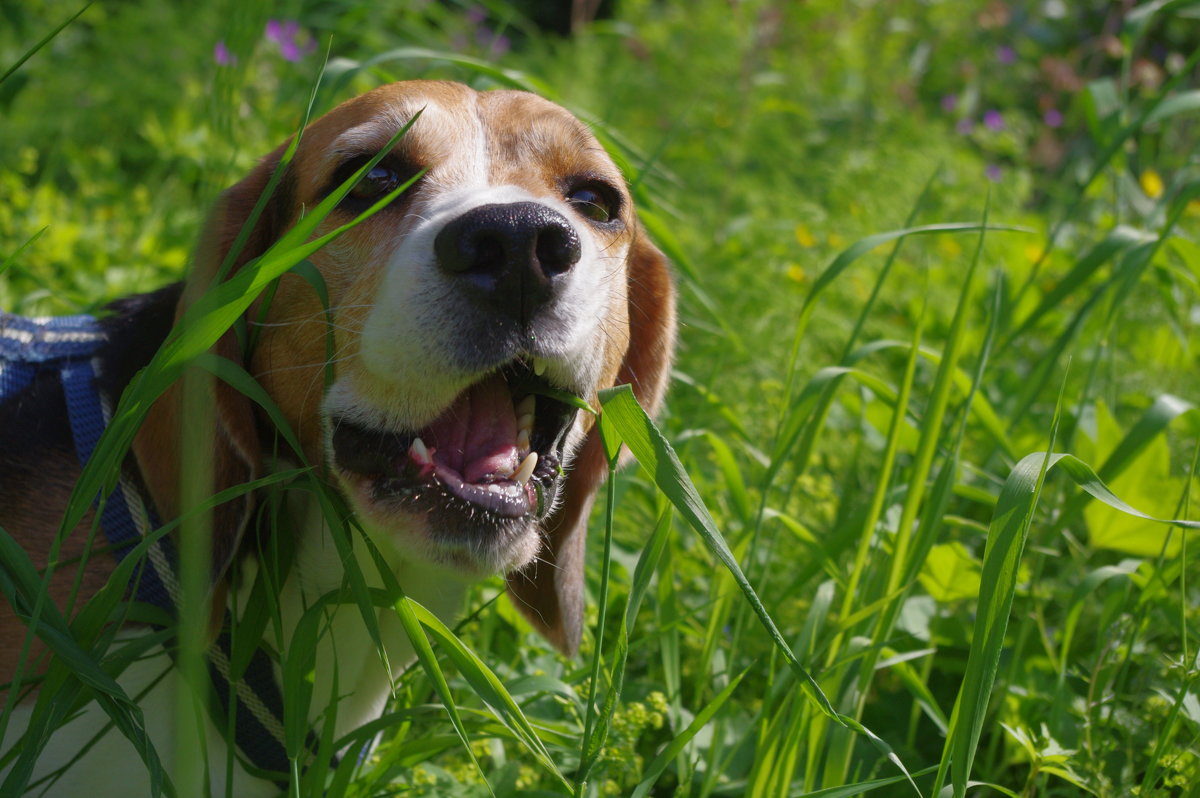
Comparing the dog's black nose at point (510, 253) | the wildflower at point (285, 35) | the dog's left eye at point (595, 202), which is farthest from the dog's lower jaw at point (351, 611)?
the wildflower at point (285, 35)

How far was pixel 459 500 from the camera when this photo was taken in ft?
5.93

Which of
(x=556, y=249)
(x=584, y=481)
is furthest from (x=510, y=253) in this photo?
(x=584, y=481)

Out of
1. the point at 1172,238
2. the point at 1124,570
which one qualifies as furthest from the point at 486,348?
the point at 1172,238

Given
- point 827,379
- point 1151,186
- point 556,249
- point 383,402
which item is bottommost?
point 1151,186

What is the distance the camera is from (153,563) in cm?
190

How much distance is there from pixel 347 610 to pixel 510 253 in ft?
2.82

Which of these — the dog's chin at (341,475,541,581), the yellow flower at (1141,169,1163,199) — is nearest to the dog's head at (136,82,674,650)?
the dog's chin at (341,475,541,581)

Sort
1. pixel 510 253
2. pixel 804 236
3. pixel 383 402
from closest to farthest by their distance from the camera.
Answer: pixel 510 253, pixel 383 402, pixel 804 236

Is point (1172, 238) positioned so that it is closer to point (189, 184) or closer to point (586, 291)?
point (586, 291)

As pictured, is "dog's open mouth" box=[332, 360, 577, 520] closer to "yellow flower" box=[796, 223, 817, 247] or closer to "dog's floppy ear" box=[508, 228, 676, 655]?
"dog's floppy ear" box=[508, 228, 676, 655]

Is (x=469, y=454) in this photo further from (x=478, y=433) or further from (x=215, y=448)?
(x=215, y=448)

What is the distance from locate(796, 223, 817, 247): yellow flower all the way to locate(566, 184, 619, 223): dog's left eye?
168cm

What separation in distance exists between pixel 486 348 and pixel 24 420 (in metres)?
1.06

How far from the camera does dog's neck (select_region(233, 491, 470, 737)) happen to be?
6.79ft
